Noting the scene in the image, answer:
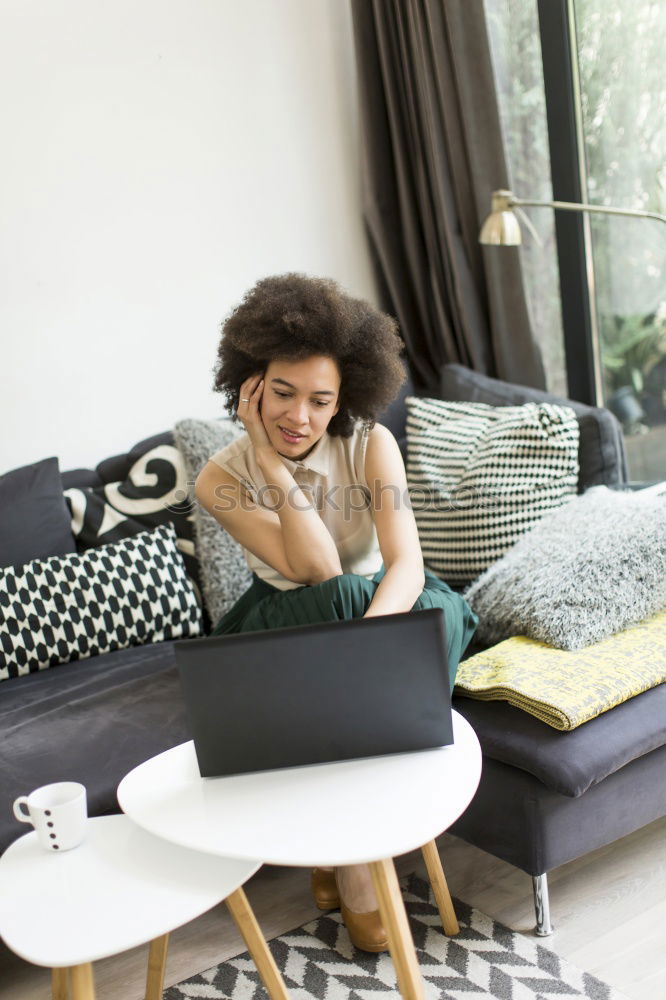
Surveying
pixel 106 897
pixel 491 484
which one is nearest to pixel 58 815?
pixel 106 897

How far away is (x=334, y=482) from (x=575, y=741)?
691 millimetres

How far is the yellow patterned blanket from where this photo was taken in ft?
5.62

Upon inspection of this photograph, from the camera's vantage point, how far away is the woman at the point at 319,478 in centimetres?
178

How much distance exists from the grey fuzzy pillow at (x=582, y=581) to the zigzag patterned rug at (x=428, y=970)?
0.55 metres

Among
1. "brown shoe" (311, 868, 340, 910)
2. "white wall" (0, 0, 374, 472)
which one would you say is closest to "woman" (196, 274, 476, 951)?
"brown shoe" (311, 868, 340, 910)

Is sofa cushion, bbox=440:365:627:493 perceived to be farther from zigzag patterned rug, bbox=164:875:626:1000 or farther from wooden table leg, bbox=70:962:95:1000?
wooden table leg, bbox=70:962:95:1000

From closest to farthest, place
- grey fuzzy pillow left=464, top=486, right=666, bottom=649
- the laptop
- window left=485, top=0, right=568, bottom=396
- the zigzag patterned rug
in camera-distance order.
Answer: the laptop
the zigzag patterned rug
grey fuzzy pillow left=464, top=486, right=666, bottom=649
window left=485, top=0, right=568, bottom=396

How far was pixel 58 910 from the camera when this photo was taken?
48.9 inches

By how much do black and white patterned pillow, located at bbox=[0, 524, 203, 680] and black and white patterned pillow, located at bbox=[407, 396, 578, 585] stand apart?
630 millimetres

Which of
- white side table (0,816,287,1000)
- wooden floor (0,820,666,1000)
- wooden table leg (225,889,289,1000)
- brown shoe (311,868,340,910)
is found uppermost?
white side table (0,816,287,1000)

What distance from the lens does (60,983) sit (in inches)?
55.6

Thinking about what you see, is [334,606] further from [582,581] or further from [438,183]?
[438,183]

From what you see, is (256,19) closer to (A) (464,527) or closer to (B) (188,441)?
(B) (188,441)

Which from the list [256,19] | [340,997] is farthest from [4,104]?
Result: [340,997]
